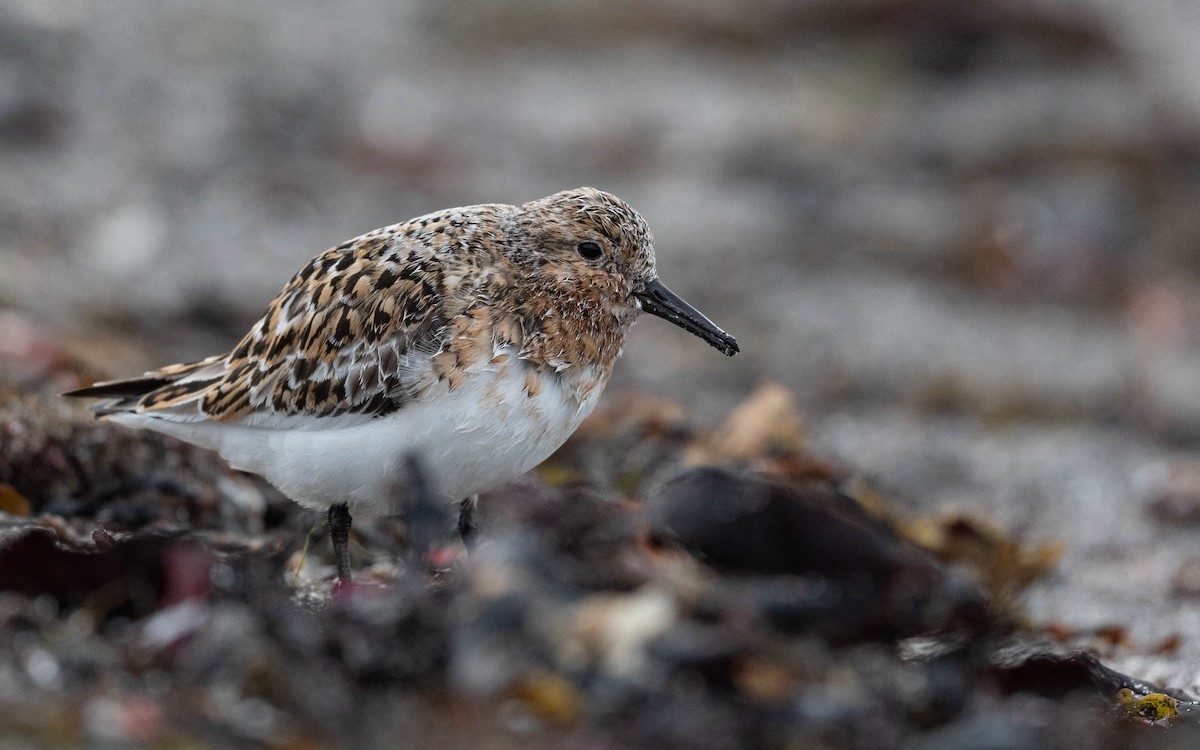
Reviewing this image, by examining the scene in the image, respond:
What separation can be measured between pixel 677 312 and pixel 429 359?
0.87 meters

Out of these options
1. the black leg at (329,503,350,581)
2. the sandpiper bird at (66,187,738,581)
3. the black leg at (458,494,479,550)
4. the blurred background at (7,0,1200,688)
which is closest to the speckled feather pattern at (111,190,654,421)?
the sandpiper bird at (66,187,738,581)

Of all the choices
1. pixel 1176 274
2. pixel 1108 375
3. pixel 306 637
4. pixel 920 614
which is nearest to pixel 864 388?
pixel 1108 375

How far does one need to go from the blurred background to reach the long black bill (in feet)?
5.41

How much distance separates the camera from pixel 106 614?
321 cm

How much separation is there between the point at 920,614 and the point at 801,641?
14.3 inches

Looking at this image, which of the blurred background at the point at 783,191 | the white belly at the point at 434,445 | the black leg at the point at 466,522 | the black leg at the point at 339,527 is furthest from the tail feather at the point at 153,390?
the blurred background at the point at 783,191

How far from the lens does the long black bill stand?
4129mm

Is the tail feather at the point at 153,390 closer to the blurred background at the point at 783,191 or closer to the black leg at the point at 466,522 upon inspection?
the black leg at the point at 466,522

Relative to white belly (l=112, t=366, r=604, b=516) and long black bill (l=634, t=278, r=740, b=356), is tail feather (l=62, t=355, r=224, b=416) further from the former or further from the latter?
long black bill (l=634, t=278, r=740, b=356)

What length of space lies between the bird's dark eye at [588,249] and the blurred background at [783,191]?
214cm

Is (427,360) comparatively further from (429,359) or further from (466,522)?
(466,522)

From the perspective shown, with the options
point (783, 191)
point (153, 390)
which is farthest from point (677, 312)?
point (783, 191)

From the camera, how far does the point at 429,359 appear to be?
145 inches

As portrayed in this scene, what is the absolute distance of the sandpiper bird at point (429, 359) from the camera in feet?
11.9
